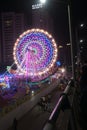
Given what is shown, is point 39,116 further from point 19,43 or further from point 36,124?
point 19,43

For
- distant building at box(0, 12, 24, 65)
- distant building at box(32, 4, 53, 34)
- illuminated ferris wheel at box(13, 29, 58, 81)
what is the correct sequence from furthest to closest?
distant building at box(0, 12, 24, 65) < distant building at box(32, 4, 53, 34) < illuminated ferris wheel at box(13, 29, 58, 81)

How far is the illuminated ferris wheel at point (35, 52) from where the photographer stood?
78.5 feet

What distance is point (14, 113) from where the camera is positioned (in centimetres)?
1465

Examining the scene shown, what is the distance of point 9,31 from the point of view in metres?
142

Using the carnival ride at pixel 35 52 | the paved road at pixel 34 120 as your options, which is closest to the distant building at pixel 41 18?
the carnival ride at pixel 35 52

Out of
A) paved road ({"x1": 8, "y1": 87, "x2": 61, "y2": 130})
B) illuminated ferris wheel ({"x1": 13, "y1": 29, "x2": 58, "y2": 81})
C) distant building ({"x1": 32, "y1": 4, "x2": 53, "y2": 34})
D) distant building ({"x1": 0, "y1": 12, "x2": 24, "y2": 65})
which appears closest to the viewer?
paved road ({"x1": 8, "y1": 87, "x2": 61, "y2": 130})

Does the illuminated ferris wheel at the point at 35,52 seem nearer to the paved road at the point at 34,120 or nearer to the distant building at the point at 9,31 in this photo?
the paved road at the point at 34,120

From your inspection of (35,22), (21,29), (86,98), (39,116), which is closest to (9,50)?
(21,29)

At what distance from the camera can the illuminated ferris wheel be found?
78.5 ft

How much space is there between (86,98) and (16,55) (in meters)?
20.8

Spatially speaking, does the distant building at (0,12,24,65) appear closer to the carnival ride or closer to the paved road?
the carnival ride

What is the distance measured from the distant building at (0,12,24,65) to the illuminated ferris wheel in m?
108

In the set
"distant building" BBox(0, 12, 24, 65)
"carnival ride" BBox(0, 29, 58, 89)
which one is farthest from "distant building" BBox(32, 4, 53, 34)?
"carnival ride" BBox(0, 29, 58, 89)

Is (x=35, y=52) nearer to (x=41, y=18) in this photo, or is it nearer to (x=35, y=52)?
(x=35, y=52)
